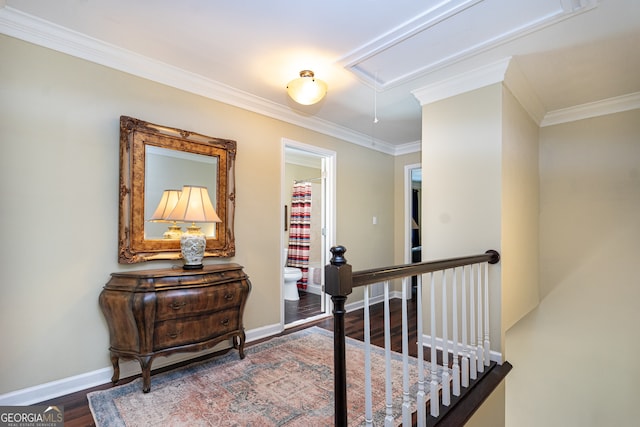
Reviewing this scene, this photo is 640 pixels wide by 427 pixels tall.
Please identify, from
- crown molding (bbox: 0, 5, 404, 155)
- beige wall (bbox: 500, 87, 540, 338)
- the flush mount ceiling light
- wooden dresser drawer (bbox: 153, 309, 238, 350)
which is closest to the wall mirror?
crown molding (bbox: 0, 5, 404, 155)

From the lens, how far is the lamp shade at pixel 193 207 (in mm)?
2359

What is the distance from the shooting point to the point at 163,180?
2.41m

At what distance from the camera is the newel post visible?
1.12m

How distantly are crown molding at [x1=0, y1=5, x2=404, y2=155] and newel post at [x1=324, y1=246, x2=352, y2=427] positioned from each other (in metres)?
2.19

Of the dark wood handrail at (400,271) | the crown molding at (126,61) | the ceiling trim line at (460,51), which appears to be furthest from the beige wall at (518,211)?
the crown molding at (126,61)

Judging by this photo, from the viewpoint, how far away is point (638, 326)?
2.81 m

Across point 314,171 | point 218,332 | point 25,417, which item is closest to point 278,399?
point 218,332

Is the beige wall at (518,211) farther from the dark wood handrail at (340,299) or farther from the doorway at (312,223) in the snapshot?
the doorway at (312,223)

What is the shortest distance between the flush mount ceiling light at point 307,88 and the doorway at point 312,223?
3.00ft

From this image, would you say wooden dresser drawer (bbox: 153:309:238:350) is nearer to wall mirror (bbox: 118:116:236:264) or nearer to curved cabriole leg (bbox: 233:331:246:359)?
curved cabriole leg (bbox: 233:331:246:359)

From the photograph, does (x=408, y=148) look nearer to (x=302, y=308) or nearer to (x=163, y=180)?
(x=302, y=308)

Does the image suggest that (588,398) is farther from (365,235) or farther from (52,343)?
(52,343)

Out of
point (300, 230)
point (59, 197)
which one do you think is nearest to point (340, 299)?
point (59, 197)

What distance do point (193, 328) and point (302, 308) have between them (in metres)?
2.13
